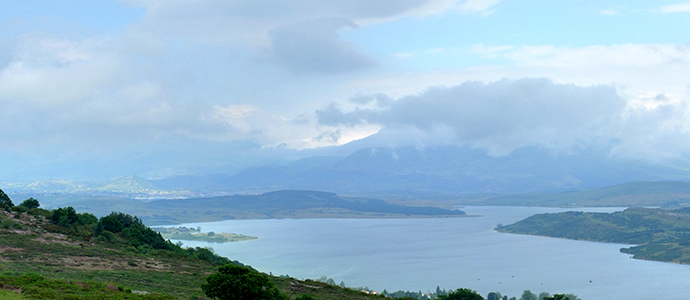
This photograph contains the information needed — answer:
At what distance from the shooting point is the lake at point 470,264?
10269cm

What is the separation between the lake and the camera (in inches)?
4043

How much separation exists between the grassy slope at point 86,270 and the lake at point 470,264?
6465 cm

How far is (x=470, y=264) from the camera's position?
129500 mm

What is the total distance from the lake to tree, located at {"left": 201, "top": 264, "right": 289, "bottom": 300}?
249ft

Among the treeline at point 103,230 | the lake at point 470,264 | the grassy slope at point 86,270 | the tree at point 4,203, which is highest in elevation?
the tree at point 4,203

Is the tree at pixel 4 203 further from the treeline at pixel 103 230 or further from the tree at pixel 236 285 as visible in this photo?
the tree at pixel 236 285

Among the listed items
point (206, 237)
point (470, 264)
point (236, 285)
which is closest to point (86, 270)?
point (236, 285)

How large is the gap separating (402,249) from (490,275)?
44.1m

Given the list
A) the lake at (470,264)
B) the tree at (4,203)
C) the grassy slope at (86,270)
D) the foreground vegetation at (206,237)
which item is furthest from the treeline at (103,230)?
the foreground vegetation at (206,237)

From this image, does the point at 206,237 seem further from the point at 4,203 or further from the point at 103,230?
the point at 103,230

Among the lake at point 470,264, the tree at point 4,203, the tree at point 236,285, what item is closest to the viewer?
the tree at point 236,285

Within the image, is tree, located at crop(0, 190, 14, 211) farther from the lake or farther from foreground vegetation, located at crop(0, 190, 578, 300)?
the lake

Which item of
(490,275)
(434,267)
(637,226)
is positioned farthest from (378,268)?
(637,226)

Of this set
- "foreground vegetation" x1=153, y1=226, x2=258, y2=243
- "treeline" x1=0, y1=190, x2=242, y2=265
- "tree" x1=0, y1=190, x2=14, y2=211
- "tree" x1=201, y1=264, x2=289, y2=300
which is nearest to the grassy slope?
"treeline" x1=0, y1=190, x2=242, y2=265
